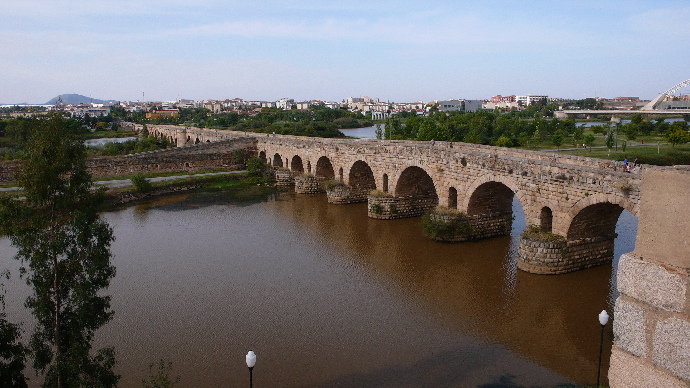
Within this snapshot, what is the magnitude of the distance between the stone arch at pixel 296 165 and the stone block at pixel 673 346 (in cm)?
2516

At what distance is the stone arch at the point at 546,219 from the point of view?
39.4ft

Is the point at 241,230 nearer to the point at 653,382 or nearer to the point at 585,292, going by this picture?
the point at 585,292

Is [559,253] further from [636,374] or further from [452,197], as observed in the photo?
[636,374]

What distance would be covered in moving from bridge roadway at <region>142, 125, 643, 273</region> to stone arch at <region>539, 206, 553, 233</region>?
25mm

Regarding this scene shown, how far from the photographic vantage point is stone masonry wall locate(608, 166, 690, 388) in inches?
75.4

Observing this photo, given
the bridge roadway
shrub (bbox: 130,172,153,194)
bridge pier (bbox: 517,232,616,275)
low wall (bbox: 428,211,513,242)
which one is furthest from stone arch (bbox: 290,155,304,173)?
bridge pier (bbox: 517,232,616,275)

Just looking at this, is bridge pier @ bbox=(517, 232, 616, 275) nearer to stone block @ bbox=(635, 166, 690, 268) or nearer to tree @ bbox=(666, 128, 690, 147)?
stone block @ bbox=(635, 166, 690, 268)

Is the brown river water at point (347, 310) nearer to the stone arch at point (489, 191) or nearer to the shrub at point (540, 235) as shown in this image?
the shrub at point (540, 235)

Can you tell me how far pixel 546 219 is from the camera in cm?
1209

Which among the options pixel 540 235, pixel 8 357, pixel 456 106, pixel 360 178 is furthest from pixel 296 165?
pixel 456 106

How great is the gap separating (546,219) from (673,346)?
10.8m

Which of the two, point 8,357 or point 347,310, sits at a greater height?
point 8,357

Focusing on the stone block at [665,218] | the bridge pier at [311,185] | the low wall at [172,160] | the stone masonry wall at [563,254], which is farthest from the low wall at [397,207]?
the stone block at [665,218]

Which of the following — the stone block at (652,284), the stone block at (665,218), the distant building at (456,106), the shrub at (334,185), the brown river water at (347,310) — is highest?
the distant building at (456,106)
